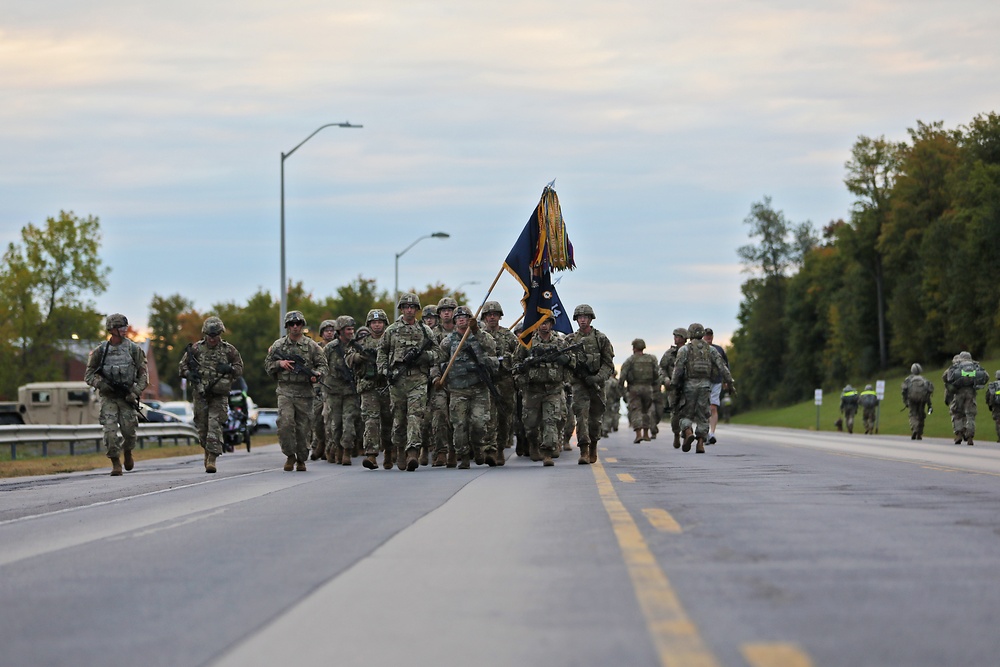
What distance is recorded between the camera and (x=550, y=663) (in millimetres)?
5895

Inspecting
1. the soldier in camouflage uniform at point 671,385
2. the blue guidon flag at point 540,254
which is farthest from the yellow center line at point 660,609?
the soldier in camouflage uniform at point 671,385

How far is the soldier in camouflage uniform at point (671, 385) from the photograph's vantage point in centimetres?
2609

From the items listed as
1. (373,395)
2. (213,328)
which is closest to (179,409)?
(213,328)

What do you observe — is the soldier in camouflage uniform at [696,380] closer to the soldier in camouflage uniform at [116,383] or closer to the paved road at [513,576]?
the soldier in camouflage uniform at [116,383]

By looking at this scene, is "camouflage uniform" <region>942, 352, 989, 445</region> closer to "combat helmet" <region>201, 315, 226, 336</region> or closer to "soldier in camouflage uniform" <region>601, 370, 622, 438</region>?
"soldier in camouflage uniform" <region>601, 370, 622, 438</region>

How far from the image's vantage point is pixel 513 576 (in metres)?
8.30

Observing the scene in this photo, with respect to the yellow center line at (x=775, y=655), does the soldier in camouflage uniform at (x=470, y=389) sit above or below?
above

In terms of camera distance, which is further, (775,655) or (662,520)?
(662,520)

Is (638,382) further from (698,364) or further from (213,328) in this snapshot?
(213,328)

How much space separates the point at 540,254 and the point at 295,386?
5329 millimetres

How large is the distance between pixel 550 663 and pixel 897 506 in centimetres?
715

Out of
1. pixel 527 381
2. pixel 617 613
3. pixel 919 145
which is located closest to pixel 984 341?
pixel 919 145

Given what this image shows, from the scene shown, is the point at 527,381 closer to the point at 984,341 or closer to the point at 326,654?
the point at 326,654

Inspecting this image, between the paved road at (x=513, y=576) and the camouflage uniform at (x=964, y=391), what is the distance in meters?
17.3
